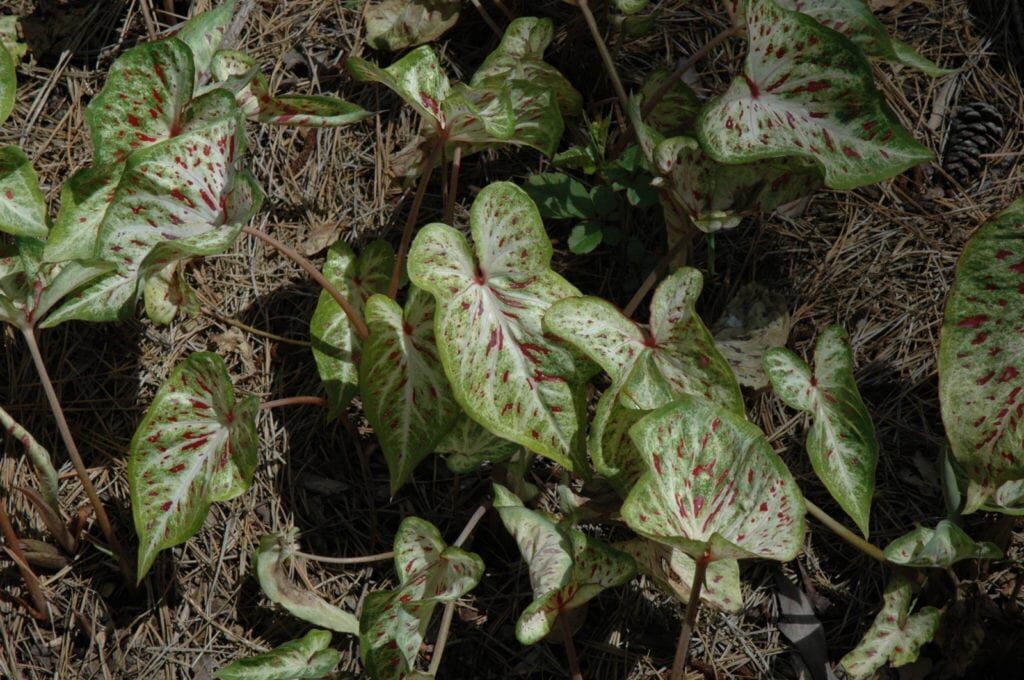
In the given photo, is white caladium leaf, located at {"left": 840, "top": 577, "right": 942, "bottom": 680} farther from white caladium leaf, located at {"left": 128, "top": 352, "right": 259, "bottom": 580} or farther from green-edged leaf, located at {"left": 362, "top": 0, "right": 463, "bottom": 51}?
green-edged leaf, located at {"left": 362, "top": 0, "right": 463, "bottom": 51}

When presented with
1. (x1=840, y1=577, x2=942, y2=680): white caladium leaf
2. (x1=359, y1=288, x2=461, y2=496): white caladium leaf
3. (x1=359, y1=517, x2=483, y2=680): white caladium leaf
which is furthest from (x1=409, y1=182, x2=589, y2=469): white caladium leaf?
(x1=840, y1=577, x2=942, y2=680): white caladium leaf

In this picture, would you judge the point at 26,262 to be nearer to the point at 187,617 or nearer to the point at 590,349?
the point at 187,617

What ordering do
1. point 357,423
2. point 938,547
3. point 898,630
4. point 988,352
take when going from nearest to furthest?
point 988,352 < point 938,547 < point 898,630 < point 357,423

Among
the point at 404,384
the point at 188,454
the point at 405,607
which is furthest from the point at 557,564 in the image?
the point at 188,454

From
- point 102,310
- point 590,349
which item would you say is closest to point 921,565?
point 590,349

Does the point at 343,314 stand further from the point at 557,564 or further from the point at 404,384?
the point at 557,564

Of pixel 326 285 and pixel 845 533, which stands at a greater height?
pixel 326 285
